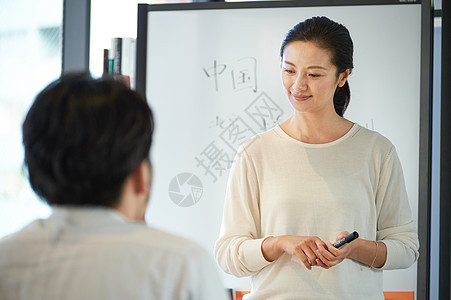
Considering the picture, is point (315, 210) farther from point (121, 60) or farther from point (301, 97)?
point (121, 60)

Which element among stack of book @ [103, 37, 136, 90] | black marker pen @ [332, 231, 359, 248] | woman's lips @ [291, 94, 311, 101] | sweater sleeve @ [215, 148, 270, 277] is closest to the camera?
black marker pen @ [332, 231, 359, 248]

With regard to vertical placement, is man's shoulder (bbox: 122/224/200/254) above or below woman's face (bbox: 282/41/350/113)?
below

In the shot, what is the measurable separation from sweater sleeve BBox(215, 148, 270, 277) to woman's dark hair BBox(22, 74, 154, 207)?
937 mm

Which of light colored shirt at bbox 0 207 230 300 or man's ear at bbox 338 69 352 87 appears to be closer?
light colored shirt at bbox 0 207 230 300

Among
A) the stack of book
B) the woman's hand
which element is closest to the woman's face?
the woman's hand

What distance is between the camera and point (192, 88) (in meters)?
2.21

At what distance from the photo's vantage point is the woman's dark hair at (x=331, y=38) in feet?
6.30

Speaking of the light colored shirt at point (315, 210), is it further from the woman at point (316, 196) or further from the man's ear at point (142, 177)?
the man's ear at point (142, 177)

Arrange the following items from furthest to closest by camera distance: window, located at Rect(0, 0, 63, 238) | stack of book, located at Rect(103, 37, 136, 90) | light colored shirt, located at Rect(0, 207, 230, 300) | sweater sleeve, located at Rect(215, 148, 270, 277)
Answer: window, located at Rect(0, 0, 63, 238) → stack of book, located at Rect(103, 37, 136, 90) → sweater sleeve, located at Rect(215, 148, 270, 277) → light colored shirt, located at Rect(0, 207, 230, 300)

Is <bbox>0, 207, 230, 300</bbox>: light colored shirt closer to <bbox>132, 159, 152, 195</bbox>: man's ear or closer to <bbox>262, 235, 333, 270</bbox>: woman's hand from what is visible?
<bbox>132, 159, 152, 195</bbox>: man's ear

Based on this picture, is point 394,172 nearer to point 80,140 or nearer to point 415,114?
point 415,114

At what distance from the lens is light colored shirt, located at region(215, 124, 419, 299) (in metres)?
1.84

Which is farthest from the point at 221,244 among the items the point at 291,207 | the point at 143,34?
the point at 143,34

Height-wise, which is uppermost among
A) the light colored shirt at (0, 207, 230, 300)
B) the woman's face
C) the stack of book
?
the stack of book
